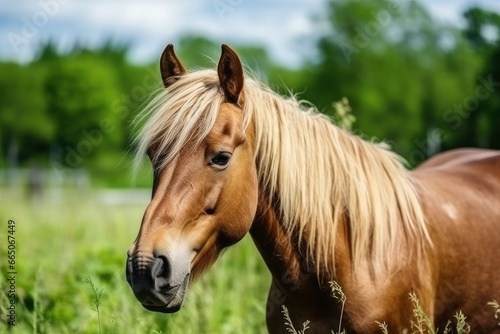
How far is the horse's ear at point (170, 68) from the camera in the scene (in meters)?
3.11

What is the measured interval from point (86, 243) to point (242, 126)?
599cm

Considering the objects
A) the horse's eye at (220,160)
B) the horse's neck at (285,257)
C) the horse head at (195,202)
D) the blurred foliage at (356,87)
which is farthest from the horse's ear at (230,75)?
the blurred foliage at (356,87)

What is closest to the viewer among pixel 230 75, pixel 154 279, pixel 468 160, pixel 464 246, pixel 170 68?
pixel 154 279

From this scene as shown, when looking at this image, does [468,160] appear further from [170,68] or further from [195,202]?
[195,202]

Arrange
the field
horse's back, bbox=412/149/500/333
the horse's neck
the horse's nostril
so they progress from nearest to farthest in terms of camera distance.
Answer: the horse's nostril
the horse's neck
horse's back, bbox=412/149/500/333
the field

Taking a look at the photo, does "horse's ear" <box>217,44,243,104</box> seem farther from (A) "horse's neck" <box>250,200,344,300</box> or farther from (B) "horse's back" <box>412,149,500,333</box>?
(B) "horse's back" <box>412,149,500,333</box>

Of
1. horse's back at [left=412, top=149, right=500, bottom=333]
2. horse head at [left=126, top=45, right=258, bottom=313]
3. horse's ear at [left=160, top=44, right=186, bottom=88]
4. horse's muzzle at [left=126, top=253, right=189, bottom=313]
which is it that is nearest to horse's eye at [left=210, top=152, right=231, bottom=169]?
horse head at [left=126, top=45, right=258, bottom=313]

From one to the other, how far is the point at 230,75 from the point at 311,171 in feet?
1.94

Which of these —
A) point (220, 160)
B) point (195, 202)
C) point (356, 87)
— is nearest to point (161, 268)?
point (195, 202)

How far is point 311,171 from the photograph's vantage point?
312 centimetres

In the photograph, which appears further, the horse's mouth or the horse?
the horse

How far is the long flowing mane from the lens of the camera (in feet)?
9.43

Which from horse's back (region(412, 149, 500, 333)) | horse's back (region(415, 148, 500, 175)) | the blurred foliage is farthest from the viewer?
the blurred foliage

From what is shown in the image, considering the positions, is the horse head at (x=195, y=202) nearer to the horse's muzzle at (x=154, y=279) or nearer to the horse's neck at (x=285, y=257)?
the horse's muzzle at (x=154, y=279)
